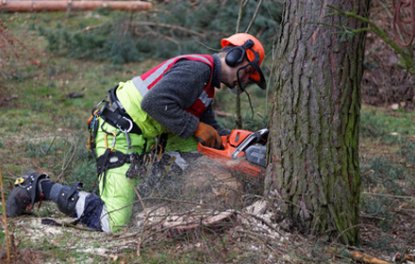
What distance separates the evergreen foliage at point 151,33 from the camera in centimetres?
1038

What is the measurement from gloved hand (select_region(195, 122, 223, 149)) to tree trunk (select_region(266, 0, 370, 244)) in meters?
0.97

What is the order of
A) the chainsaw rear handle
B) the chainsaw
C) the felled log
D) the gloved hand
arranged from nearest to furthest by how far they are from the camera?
the chainsaw < the chainsaw rear handle < the gloved hand < the felled log

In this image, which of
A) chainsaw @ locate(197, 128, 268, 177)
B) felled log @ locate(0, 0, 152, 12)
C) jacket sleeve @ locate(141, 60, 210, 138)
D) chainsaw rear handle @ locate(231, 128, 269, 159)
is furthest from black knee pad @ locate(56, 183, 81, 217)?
felled log @ locate(0, 0, 152, 12)

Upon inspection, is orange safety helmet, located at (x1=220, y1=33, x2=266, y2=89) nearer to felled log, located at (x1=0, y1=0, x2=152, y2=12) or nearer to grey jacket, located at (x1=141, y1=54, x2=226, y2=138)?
grey jacket, located at (x1=141, y1=54, x2=226, y2=138)

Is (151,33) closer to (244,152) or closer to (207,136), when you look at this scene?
(207,136)

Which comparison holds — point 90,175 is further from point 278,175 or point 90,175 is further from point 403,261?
point 403,261

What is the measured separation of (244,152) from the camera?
15.9 ft

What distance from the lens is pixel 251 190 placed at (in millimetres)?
4566

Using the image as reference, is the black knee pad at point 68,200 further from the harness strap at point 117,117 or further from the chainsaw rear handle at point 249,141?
the chainsaw rear handle at point 249,141

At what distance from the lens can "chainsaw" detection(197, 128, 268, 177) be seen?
472cm

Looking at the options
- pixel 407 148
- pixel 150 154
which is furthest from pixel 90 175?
pixel 407 148

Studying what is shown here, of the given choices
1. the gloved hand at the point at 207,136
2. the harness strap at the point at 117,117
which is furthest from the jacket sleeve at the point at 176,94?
the harness strap at the point at 117,117

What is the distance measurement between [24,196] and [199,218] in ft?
4.73

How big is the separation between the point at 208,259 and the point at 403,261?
3.81 feet
